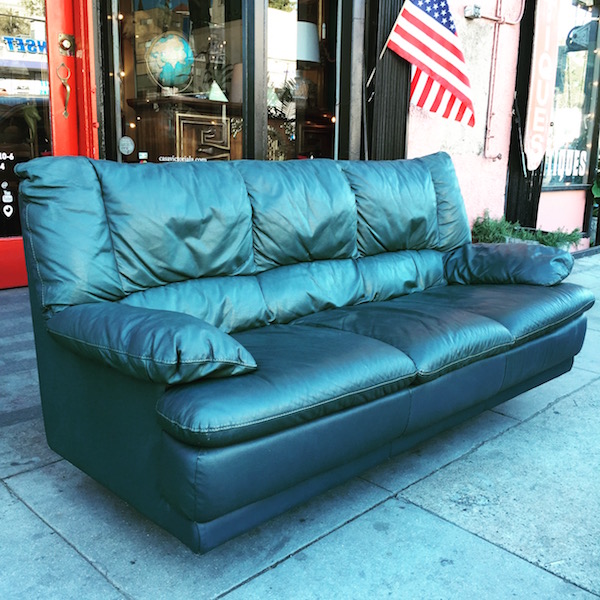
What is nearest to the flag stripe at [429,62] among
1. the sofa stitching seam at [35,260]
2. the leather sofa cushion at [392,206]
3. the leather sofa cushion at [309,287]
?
the leather sofa cushion at [392,206]

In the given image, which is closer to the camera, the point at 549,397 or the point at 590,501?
the point at 590,501

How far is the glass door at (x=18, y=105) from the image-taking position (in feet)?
14.1

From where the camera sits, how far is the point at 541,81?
6328 millimetres

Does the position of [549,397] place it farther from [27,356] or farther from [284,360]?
[27,356]

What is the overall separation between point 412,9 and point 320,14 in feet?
2.27

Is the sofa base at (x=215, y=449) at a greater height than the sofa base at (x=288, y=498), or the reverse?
the sofa base at (x=215, y=449)

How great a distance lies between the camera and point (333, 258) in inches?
119

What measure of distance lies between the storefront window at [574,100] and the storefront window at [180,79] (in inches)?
151

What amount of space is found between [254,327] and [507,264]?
140cm

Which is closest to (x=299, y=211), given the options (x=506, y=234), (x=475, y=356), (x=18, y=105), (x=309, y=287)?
(x=309, y=287)

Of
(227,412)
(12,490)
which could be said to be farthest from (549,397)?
(12,490)

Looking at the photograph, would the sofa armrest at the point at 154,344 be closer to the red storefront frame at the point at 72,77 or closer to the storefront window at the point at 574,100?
the red storefront frame at the point at 72,77

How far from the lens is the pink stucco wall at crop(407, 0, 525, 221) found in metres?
5.48

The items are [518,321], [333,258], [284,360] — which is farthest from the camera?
[333,258]
